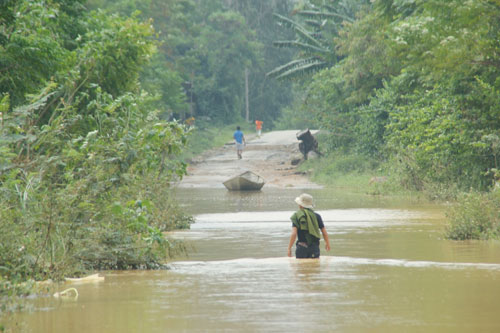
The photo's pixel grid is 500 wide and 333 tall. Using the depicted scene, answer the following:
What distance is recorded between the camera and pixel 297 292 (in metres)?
9.41

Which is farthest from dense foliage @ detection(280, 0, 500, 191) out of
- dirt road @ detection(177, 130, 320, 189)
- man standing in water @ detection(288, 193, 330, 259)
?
dirt road @ detection(177, 130, 320, 189)

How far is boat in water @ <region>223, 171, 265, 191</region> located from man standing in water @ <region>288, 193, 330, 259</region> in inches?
869

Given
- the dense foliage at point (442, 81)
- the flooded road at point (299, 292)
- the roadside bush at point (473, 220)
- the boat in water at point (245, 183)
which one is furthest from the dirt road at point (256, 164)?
the flooded road at point (299, 292)

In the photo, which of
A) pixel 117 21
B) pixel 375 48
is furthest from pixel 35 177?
pixel 375 48

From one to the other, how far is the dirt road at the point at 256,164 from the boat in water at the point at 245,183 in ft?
9.38

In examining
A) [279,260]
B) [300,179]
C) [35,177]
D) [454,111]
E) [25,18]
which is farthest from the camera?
[300,179]

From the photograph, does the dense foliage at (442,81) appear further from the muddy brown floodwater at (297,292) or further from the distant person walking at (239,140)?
the distant person walking at (239,140)

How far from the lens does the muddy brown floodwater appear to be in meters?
7.68

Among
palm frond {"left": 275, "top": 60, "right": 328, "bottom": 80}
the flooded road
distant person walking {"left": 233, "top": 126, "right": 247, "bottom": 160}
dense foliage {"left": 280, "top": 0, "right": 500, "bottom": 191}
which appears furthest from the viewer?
palm frond {"left": 275, "top": 60, "right": 328, "bottom": 80}

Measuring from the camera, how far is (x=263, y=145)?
54.9 m

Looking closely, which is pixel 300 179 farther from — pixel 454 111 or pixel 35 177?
pixel 35 177

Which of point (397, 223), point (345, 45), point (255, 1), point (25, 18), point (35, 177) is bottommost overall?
point (397, 223)

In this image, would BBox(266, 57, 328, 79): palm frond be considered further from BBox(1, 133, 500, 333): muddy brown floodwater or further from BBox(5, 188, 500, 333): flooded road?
BBox(5, 188, 500, 333): flooded road

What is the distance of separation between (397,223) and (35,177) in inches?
439
